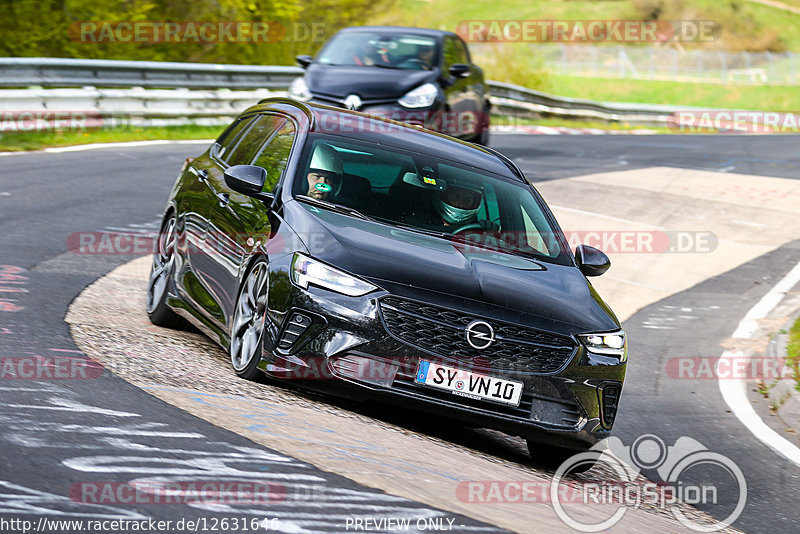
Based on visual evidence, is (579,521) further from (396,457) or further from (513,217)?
(513,217)

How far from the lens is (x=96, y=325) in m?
7.59

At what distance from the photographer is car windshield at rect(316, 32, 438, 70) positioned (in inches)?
663

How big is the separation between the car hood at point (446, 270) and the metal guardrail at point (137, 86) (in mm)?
11782

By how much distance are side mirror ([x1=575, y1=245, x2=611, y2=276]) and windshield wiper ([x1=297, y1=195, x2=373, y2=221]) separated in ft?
4.62

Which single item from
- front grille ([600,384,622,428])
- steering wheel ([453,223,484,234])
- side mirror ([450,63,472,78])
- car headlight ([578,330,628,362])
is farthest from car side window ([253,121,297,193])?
side mirror ([450,63,472,78])

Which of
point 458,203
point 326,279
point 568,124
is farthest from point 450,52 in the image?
point 568,124

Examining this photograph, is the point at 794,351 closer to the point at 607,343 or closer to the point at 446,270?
the point at 607,343

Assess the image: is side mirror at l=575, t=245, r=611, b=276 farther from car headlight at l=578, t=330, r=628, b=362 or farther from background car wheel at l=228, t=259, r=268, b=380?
background car wheel at l=228, t=259, r=268, b=380

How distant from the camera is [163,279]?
814 cm

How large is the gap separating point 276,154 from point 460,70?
1012 cm

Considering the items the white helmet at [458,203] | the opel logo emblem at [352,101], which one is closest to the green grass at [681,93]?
the opel logo emblem at [352,101]

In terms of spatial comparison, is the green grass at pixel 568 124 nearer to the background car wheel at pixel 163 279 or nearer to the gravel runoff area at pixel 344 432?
the background car wheel at pixel 163 279

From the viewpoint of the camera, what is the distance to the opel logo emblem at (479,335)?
594cm

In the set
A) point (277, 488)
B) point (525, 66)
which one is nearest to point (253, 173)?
point (277, 488)
